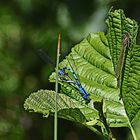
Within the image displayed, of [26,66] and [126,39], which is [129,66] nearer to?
[126,39]

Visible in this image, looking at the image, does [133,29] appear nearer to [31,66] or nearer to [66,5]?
[66,5]

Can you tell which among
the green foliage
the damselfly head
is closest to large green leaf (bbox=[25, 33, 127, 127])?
the green foliage

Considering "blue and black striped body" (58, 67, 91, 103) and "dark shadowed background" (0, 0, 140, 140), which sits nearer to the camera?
"blue and black striped body" (58, 67, 91, 103)

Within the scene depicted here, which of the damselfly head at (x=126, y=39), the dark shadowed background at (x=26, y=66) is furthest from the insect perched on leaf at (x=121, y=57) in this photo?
the dark shadowed background at (x=26, y=66)

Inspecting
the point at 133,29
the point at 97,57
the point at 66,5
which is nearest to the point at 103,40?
the point at 97,57

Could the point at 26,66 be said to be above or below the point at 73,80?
above

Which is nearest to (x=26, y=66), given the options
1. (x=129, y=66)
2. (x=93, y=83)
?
(x=93, y=83)

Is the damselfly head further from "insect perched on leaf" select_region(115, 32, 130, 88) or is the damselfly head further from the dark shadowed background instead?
the dark shadowed background

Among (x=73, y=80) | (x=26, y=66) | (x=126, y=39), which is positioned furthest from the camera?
(x=26, y=66)
